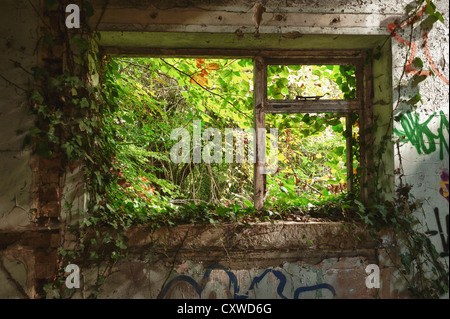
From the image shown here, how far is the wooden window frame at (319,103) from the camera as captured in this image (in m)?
2.65

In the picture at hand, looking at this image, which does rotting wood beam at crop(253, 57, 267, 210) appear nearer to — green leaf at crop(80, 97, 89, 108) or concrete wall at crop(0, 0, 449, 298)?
concrete wall at crop(0, 0, 449, 298)

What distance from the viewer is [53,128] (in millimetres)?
2234

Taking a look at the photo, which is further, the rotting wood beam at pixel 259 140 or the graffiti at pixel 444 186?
the rotting wood beam at pixel 259 140

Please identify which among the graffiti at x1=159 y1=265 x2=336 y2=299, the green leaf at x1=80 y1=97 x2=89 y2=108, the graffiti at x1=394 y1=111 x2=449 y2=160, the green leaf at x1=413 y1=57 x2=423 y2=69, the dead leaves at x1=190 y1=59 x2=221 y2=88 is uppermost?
the dead leaves at x1=190 y1=59 x2=221 y2=88

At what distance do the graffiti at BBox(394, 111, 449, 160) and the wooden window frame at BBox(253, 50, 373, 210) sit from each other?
29 cm

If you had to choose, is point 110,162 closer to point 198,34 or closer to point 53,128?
point 53,128

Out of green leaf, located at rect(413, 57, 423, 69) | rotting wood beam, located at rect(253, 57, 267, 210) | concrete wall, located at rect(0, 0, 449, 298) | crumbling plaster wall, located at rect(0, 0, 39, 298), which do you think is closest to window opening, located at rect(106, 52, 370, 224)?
rotting wood beam, located at rect(253, 57, 267, 210)

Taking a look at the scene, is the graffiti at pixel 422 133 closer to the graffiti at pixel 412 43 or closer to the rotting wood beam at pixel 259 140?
the graffiti at pixel 412 43

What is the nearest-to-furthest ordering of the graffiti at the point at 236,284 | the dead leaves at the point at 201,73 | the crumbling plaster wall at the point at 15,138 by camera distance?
the crumbling plaster wall at the point at 15,138 → the graffiti at the point at 236,284 → the dead leaves at the point at 201,73

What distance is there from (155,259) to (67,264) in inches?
26.0

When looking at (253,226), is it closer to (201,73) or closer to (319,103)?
(319,103)

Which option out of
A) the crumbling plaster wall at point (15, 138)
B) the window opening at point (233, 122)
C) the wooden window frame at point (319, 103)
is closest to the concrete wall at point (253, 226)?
the crumbling plaster wall at point (15, 138)

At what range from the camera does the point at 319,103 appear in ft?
8.89

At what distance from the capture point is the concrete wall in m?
2.29
